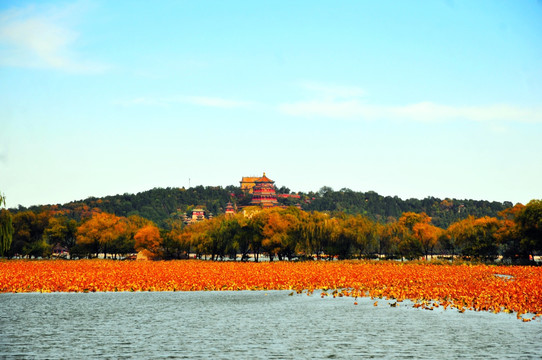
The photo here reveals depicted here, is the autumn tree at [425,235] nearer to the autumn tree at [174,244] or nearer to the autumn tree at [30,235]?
the autumn tree at [174,244]

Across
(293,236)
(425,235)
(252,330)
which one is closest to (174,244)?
(293,236)

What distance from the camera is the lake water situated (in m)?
21.0

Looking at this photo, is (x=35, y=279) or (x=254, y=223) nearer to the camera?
(x=35, y=279)

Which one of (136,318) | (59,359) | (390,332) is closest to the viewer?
(59,359)

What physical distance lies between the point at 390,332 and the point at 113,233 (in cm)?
7556

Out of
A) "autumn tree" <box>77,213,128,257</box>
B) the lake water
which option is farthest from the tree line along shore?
the lake water

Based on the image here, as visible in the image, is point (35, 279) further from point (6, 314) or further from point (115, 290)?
point (6, 314)

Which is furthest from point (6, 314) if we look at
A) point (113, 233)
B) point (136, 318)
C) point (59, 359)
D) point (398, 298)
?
point (113, 233)

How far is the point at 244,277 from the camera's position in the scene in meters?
48.0

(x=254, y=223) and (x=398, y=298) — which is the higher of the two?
(x=254, y=223)

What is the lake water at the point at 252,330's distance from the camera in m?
21.0

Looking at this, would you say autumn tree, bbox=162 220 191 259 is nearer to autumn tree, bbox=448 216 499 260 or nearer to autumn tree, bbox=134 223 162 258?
autumn tree, bbox=134 223 162 258

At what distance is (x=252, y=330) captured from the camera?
25.6 m

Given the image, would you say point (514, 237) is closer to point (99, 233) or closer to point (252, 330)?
point (252, 330)
